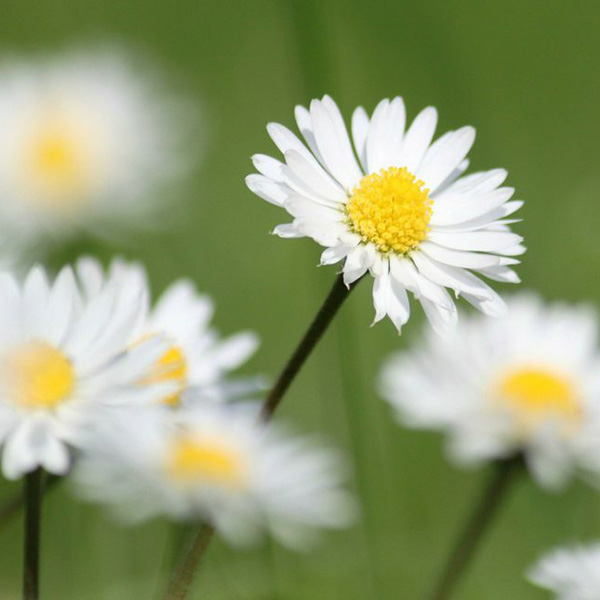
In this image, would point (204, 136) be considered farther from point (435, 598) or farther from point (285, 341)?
point (435, 598)

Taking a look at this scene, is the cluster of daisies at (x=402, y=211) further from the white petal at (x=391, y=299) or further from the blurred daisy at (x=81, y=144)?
the blurred daisy at (x=81, y=144)

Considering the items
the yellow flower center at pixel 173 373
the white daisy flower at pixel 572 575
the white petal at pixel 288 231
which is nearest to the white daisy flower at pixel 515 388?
the white daisy flower at pixel 572 575

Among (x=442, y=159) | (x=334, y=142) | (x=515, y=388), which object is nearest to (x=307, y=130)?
(x=334, y=142)

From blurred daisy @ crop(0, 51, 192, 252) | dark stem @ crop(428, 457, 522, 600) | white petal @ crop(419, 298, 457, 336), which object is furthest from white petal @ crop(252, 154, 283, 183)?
blurred daisy @ crop(0, 51, 192, 252)

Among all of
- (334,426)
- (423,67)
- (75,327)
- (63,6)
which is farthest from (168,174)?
(75,327)

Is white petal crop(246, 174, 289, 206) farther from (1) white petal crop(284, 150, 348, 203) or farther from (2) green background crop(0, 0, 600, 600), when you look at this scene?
(2) green background crop(0, 0, 600, 600)

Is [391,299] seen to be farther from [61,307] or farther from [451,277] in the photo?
[61,307]
